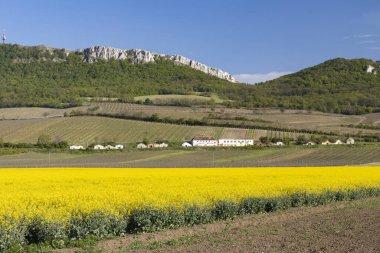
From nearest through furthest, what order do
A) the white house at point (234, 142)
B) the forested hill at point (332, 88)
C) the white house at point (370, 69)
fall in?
the white house at point (234, 142)
the forested hill at point (332, 88)
the white house at point (370, 69)

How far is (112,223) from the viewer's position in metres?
14.8

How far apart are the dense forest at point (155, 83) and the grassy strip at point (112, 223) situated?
97497 millimetres

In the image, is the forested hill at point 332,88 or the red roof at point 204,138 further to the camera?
the forested hill at point 332,88

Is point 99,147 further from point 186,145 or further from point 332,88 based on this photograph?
point 332,88

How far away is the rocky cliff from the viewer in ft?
576

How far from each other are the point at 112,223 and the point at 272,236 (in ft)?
14.2

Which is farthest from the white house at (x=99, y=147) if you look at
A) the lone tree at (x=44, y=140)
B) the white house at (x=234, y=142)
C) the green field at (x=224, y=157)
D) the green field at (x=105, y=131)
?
the white house at (x=234, y=142)

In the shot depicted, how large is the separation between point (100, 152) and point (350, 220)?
56217 mm

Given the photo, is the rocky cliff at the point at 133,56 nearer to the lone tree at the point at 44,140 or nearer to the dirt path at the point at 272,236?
the lone tree at the point at 44,140

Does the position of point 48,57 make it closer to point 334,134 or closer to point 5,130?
point 5,130

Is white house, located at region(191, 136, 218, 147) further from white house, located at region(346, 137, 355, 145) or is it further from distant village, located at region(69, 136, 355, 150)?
white house, located at region(346, 137, 355, 145)

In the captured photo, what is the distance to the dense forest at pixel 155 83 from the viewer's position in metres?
119

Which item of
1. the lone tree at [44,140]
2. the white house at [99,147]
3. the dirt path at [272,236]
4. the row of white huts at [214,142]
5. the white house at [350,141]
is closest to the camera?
the dirt path at [272,236]

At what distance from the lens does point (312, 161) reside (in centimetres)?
5875
